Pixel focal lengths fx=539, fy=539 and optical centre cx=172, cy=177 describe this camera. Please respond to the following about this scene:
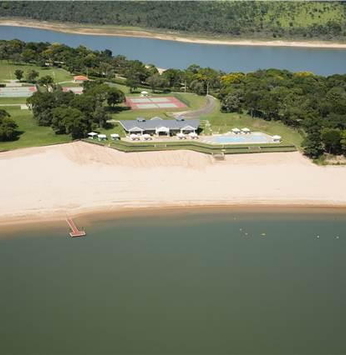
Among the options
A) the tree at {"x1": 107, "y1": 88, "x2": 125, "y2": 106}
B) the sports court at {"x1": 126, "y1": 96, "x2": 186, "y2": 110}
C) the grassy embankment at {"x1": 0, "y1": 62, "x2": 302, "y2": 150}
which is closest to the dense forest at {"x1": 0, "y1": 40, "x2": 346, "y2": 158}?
the tree at {"x1": 107, "y1": 88, "x2": 125, "y2": 106}

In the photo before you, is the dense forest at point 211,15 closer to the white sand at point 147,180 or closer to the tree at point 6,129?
the tree at point 6,129

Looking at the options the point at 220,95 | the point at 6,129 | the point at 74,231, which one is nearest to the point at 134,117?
the point at 220,95

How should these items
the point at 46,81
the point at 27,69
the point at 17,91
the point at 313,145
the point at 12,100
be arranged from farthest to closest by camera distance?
1. the point at 27,69
2. the point at 17,91
3. the point at 46,81
4. the point at 12,100
5. the point at 313,145

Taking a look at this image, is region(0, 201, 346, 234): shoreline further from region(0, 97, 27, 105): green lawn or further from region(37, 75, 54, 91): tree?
region(37, 75, 54, 91): tree

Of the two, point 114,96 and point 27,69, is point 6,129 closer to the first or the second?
point 114,96

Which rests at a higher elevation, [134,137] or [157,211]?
[134,137]

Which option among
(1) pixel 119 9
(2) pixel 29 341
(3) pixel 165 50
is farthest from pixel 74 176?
(1) pixel 119 9
